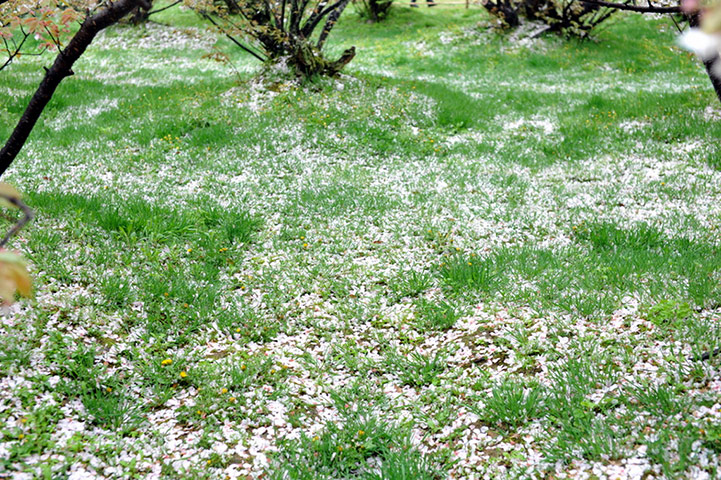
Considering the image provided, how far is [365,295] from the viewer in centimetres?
670

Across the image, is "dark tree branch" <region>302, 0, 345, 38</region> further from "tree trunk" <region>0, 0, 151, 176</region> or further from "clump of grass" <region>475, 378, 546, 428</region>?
"clump of grass" <region>475, 378, 546, 428</region>

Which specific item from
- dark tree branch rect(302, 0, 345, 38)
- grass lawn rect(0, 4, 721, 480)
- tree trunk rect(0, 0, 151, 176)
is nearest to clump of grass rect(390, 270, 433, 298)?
grass lawn rect(0, 4, 721, 480)

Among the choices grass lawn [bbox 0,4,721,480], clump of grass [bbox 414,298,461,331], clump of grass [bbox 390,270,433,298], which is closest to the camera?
grass lawn [bbox 0,4,721,480]

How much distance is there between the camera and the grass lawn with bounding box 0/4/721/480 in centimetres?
407

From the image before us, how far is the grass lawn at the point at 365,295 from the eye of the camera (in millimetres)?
4066

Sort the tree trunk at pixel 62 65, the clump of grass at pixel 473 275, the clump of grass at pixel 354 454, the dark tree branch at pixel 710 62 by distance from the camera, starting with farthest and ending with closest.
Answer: the clump of grass at pixel 473 275 < the dark tree branch at pixel 710 62 < the tree trunk at pixel 62 65 < the clump of grass at pixel 354 454

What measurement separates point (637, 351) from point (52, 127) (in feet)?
50.0

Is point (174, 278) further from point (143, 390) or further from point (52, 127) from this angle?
point (52, 127)

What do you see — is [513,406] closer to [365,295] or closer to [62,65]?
[365,295]

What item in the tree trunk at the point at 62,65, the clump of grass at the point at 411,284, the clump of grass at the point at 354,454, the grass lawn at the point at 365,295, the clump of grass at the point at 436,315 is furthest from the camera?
the clump of grass at the point at 411,284

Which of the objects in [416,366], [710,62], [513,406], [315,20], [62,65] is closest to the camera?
[513,406]

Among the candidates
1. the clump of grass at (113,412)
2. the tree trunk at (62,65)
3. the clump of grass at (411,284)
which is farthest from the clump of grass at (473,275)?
the tree trunk at (62,65)

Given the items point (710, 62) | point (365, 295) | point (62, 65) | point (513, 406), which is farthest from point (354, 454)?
point (710, 62)

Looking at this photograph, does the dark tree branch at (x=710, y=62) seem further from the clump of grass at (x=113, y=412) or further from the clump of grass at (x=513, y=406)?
the clump of grass at (x=113, y=412)
